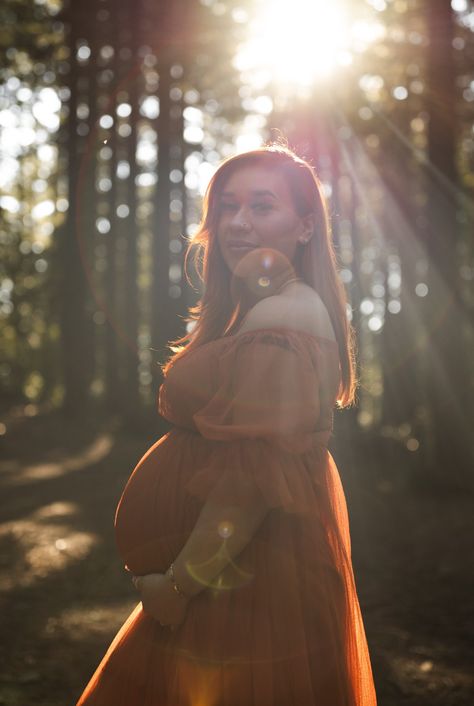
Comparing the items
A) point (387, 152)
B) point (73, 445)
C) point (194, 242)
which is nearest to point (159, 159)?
point (387, 152)

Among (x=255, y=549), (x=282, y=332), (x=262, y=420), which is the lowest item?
(x=255, y=549)

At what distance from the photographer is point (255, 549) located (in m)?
2.31

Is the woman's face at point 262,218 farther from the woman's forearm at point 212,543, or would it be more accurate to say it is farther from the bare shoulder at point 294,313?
the woman's forearm at point 212,543

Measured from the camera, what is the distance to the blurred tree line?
1098 centimetres

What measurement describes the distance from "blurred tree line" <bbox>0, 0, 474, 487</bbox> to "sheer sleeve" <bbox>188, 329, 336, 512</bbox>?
8.74 metres

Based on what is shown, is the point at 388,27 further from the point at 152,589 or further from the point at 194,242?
the point at 152,589

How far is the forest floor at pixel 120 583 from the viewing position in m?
5.25

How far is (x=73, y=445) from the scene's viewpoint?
17.6 metres

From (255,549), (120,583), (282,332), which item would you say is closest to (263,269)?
(282,332)

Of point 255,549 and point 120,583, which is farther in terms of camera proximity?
point 120,583

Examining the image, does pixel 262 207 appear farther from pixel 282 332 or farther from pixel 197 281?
pixel 197 281

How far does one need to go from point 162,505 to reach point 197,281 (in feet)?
48.7

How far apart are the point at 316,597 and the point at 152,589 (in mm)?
509

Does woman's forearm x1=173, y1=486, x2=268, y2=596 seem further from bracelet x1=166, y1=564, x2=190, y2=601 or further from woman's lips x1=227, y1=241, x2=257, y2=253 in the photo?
woman's lips x1=227, y1=241, x2=257, y2=253
